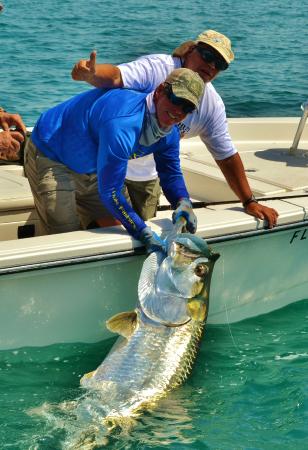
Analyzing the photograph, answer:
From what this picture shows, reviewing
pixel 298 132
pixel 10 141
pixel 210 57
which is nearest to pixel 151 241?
pixel 210 57

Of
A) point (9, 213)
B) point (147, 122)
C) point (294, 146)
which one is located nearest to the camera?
point (147, 122)

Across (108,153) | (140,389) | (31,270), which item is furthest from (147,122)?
(140,389)

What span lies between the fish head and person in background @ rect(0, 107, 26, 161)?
1233mm

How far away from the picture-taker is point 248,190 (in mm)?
4926

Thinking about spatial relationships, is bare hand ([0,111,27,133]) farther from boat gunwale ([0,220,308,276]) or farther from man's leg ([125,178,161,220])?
boat gunwale ([0,220,308,276])

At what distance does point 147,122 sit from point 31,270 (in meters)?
0.88

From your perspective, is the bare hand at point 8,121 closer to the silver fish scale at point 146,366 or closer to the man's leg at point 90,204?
the man's leg at point 90,204

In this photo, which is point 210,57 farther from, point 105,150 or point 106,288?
point 106,288

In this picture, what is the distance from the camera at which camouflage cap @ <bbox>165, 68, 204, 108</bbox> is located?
13.2ft

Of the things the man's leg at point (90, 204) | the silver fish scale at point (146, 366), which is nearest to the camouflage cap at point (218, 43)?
the man's leg at point (90, 204)

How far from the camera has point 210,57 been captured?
459 centimetres

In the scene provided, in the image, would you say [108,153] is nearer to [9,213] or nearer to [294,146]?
[9,213]

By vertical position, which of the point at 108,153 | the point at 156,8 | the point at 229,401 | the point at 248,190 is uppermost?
the point at 108,153

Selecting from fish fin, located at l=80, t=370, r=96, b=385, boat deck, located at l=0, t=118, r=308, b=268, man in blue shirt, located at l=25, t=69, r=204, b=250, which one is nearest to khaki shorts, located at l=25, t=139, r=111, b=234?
man in blue shirt, located at l=25, t=69, r=204, b=250
